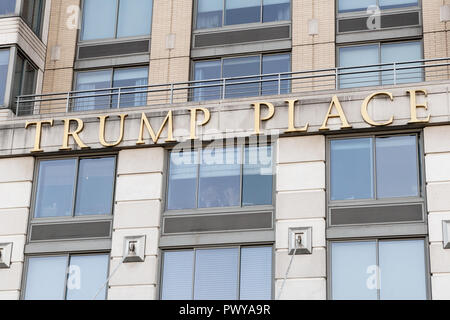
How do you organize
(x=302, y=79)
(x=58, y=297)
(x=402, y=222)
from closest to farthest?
(x=402, y=222)
(x=58, y=297)
(x=302, y=79)

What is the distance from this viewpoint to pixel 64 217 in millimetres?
25094

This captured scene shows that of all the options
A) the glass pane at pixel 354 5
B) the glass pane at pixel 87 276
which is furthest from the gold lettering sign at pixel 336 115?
the glass pane at pixel 87 276

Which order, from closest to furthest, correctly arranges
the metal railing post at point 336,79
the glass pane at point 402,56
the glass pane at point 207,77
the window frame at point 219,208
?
the window frame at point 219,208 → the metal railing post at point 336,79 → the glass pane at point 402,56 → the glass pane at point 207,77

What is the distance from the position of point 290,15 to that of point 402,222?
344 inches

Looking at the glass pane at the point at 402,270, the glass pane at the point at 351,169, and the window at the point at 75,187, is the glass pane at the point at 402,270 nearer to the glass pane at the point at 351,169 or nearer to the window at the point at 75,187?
the glass pane at the point at 351,169

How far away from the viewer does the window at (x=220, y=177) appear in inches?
949

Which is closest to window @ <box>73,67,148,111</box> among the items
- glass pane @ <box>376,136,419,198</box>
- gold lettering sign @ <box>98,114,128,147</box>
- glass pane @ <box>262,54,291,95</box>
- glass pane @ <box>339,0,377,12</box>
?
gold lettering sign @ <box>98,114,128,147</box>

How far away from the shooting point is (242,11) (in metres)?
28.7

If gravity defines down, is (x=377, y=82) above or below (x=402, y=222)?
above

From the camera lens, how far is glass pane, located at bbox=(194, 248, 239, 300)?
23047 mm

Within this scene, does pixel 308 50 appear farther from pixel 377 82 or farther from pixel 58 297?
pixel 58 297

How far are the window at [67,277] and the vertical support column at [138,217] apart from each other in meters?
0.51

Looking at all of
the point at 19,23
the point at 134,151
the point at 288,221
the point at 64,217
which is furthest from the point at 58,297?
the point at 19,23

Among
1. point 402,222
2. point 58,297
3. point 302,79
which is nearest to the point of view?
point 402,222
